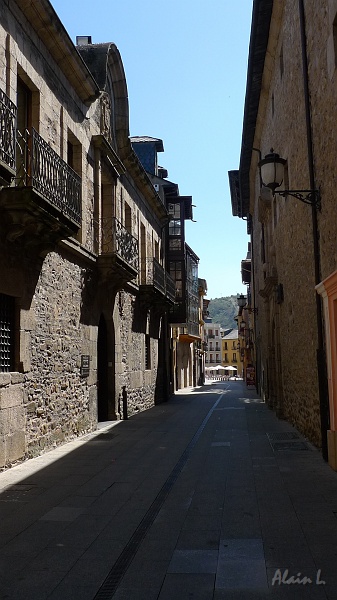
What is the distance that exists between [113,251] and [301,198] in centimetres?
586

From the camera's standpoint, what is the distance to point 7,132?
25.3 ft

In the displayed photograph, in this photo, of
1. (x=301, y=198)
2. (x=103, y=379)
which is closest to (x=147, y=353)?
(x=103, y=379)

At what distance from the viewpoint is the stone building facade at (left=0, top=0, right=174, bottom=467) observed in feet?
27.9

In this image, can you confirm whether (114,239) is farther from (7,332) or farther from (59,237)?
(7,332)

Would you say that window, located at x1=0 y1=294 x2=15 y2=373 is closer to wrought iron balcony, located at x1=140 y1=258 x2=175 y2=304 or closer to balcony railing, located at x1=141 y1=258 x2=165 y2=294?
wrought iron balcony, located at x1=140 y1=258 x2=175 y2=304

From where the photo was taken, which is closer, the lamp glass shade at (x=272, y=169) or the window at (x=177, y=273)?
the lamp glass shade at (x=272, y=169)

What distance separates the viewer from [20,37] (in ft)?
30.2

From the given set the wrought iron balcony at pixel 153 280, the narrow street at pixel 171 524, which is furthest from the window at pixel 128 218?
the narrow street at pixel 171 524

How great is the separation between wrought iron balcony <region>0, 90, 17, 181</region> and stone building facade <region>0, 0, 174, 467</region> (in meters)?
0.02

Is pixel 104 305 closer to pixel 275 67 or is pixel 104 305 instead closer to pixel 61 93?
Answer: pixel 61 93

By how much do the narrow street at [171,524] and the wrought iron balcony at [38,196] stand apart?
11.8 feet

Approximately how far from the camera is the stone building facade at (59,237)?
851 centimetres

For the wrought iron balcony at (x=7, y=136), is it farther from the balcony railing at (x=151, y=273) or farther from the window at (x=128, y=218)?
the balcony railing at (x=151, y=273)

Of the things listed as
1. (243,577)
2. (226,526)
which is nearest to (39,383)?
(226,526)
